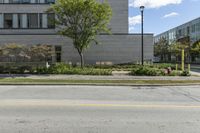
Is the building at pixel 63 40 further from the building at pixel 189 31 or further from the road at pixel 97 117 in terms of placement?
the building at pixel 189 31

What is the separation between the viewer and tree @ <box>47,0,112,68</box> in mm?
29781

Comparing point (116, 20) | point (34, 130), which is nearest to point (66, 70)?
point (34, 130)

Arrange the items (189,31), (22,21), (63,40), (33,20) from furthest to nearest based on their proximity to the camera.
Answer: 1. (189,31)
2. (33,20)
3. (22,21)
4. (63,40)

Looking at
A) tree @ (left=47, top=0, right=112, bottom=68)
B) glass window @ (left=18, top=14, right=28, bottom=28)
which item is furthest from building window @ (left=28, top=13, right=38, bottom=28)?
tree @ (left=47, top=0, right=112, bottom=68)

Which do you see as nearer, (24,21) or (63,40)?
(63,40)

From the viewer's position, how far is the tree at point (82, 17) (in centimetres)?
2978

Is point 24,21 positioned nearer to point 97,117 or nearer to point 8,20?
point 8,20

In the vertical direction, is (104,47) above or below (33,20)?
below

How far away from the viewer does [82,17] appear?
101 ft

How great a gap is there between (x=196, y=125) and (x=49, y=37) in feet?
124

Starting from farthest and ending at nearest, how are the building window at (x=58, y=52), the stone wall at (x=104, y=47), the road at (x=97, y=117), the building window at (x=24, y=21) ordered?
the building window at (x=24, y=21) < the building window at (x=58, y=52) < the stone wall at (x=104, y=47) < the road at (x=97, y=117)

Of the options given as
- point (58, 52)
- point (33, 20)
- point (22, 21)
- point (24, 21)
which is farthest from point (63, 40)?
point (22, 21)

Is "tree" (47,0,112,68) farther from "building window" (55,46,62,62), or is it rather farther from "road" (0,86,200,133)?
"road" (0,86,200,133)

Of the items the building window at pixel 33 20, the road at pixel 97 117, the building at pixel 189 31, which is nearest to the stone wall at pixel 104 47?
the building window at pixel 33 20
